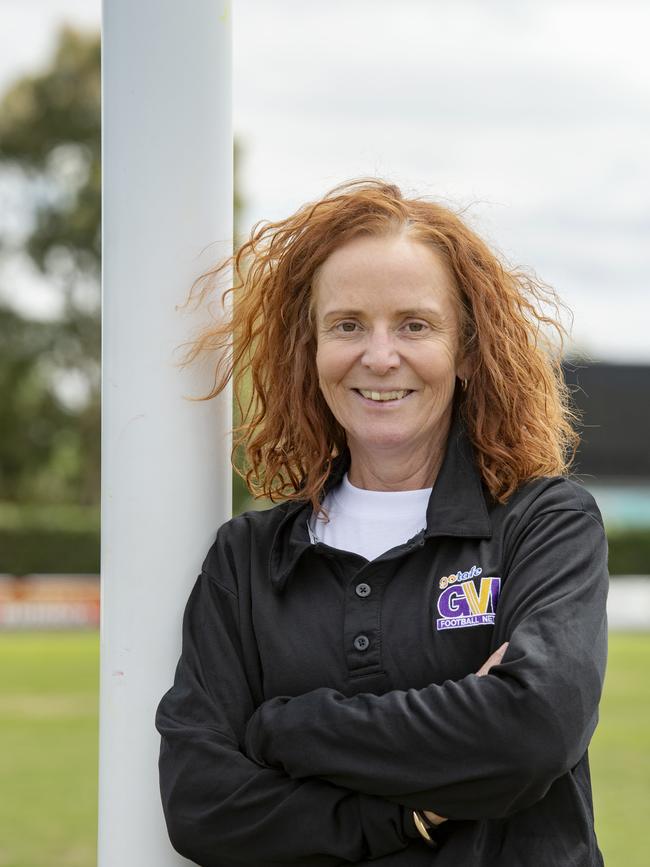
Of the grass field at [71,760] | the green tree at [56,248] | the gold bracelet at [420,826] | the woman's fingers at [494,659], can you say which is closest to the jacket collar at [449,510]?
the woman's fingers at [494,659]

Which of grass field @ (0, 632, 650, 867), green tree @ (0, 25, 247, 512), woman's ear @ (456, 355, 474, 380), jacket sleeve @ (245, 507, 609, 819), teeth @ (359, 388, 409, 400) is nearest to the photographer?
jacket sleeve @ (245, 507, 609, 819)

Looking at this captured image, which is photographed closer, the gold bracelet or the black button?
the gold bracelet

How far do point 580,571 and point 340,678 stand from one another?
1.46ft

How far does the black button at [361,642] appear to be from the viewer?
1.99 meters

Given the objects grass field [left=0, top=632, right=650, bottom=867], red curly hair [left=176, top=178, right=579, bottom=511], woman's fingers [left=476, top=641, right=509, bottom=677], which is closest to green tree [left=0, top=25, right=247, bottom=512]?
grass field [left=0, top=632, right=650, bottom=867]

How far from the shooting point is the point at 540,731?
5.81ft

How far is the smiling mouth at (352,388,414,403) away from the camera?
6.89ft

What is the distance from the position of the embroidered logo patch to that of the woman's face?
285 mm

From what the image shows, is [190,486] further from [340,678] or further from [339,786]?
[339,786]

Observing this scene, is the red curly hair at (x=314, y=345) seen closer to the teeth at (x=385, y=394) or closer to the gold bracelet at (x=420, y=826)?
the teeth at (x=385, y=394)

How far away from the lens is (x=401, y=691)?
188 centimetres

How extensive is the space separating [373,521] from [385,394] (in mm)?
243

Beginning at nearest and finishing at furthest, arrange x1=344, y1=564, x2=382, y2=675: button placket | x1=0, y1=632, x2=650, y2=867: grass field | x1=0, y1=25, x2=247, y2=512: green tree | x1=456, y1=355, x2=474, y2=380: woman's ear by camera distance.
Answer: x1=344, y1=564, x2=382, y2=675: button placket, x1=456, y1=355, x2=474, y2=380: woman's ear, x1=0, y1=632, x2=650, y2=867: grass field, x1=0, y1=25, x2=247, y2=512: green tree

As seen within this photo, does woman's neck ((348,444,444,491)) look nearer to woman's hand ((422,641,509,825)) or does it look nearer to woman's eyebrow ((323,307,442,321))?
woman's eyebrow ((323,307,442,321))
